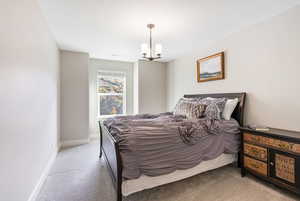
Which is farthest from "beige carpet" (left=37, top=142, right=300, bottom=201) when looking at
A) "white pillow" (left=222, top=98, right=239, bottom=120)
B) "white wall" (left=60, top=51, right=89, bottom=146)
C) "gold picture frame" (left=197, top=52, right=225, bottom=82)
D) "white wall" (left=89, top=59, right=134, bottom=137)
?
"white wall" (left=89, top=59, right=134, bottom=137)

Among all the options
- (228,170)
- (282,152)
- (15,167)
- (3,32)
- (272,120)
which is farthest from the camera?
(228,170)

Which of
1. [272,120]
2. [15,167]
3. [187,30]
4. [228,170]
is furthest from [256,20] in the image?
[15,167]

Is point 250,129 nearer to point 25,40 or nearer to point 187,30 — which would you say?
point 187,30

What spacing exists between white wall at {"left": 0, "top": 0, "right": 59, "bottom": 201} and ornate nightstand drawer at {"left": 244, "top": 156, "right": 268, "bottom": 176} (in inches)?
111

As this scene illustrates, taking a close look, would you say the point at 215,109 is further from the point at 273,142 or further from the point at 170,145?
the point at 170,145

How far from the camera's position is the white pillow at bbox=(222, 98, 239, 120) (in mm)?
2566

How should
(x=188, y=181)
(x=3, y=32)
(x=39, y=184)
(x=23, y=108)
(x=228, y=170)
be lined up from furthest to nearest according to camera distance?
(x=228, y=170)
(x=188, y=181)
(x=39, y=184)
(x=23, y=108)
(x=3, y=32)

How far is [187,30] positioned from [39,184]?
11.0 ft

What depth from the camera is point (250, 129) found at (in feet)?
7.07

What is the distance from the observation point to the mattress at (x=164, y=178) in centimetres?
155

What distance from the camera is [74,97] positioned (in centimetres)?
382

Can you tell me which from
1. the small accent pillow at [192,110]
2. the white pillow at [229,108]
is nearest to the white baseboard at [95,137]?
the small accent pillow at [192,110]

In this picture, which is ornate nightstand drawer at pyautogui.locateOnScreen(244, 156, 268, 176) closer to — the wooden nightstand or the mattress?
the wooden nightstand

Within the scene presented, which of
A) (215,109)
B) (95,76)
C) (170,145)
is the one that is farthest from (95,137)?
(215,109)
